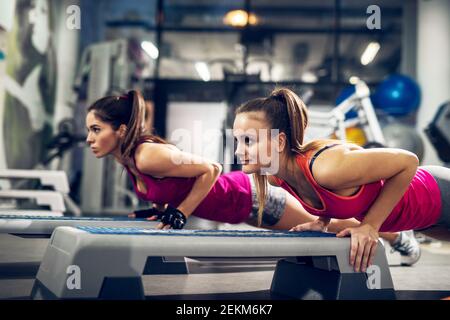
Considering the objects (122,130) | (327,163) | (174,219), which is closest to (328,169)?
(327,163)

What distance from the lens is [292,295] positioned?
153cm

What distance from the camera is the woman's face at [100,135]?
1951mm

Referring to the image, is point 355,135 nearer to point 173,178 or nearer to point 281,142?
point 173,178

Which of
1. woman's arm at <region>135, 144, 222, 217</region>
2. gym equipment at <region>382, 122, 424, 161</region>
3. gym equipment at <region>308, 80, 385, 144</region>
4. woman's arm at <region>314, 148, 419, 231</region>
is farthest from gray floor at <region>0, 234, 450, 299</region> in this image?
gym equipment at <region>382, 122, 424, 161</region>

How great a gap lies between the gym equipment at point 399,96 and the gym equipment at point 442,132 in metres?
0.97

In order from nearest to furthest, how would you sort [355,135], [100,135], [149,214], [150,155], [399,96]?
1. [150,155]
2. [100,135]
3. [149,214]
4. [355,135]
5. [399,96]

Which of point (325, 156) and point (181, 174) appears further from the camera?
point (181, 174)

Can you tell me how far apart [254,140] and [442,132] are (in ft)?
10.8

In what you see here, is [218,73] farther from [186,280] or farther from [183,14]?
[186,280]

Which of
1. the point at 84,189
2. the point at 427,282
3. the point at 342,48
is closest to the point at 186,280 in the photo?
the point at 427,282

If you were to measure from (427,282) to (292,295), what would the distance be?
2.38ft

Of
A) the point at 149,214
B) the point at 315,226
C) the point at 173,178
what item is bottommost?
the point at 149,214

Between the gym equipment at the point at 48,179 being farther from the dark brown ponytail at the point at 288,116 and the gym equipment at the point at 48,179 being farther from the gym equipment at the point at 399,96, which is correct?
the gym equipment at the point at 399,96

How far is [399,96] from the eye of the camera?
5.20 metres
